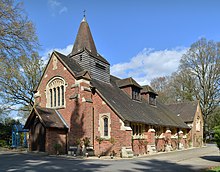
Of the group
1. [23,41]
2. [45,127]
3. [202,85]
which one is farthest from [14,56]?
[202,85]

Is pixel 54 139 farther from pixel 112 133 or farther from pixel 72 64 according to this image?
pixel 72 64

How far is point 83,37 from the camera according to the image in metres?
28.2

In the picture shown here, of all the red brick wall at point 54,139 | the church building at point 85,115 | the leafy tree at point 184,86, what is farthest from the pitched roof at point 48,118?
the leafy tree at point 184,86

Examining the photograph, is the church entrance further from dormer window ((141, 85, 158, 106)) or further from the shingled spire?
dormer window ((141, 85, 158, 106))

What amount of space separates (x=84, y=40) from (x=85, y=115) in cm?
956

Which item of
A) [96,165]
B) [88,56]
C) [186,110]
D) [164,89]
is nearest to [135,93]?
[88,56]

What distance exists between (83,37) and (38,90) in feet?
25.1

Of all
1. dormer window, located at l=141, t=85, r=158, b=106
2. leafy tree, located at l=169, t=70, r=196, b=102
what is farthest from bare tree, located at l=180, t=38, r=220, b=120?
dormer window, located at l=141, t=85, r=158, b=106

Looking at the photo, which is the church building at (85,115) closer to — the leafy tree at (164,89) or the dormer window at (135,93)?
the dormer window at (135,93)

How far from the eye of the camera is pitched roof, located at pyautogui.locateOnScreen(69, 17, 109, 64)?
27562 mm

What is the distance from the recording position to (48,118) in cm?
2216

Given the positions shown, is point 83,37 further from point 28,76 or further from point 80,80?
point 28,76

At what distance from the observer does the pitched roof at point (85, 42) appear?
1085 inches

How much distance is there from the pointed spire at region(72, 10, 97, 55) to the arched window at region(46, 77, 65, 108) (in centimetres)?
413
